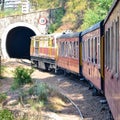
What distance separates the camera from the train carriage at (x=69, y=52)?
23.0 meters

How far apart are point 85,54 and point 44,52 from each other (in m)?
15.2

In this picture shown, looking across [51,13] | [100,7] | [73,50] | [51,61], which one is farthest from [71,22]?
[73,50]

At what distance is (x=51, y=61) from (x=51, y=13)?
55.7ft

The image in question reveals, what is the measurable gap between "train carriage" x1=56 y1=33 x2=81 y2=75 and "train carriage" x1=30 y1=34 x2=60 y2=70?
1445 mm

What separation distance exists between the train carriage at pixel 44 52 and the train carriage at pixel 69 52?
4.74 feet

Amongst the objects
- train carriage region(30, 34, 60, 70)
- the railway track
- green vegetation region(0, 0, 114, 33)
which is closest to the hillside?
green vegetation region(0, 0, 114, 33)

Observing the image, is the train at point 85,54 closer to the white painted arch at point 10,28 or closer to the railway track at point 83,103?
the railway track at point 83,103

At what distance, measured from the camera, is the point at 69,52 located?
25.6m

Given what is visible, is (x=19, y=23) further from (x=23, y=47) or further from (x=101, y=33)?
(x=101, y=33)

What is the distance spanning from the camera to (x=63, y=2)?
49250 mm

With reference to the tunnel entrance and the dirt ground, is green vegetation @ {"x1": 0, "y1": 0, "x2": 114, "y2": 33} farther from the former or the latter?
the dirt ground

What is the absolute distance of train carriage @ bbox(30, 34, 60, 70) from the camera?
103ft

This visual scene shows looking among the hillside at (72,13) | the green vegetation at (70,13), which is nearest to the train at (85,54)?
the hillside at (72,13)

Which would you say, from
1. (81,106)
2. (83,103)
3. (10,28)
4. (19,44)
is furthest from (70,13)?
(81,106)
